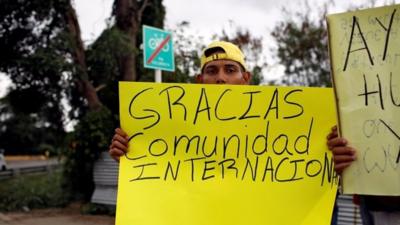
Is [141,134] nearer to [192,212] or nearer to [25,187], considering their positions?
[192,212]

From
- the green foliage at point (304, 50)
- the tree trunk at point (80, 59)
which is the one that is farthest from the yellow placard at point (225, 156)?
the green foliage at point (304, 50)

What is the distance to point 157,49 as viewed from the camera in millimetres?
5887

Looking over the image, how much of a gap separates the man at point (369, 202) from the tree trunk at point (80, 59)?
7699 mm

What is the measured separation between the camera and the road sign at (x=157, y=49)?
5.79m

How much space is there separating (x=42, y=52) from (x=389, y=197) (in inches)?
310

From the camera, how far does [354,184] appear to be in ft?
5.85

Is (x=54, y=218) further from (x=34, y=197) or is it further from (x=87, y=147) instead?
(x=34, y=197)

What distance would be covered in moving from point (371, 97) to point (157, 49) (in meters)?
4.32

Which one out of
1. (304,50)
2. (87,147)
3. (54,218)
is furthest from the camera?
(304,50)

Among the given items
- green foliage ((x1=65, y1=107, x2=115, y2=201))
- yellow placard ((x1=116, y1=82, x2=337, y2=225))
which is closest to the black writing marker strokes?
yellow placard ((x1=116, y1=82, x2=337, y2=225))

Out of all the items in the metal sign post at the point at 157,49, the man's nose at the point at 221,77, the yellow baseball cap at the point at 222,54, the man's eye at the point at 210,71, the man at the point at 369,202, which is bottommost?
the man at the point at 369,202

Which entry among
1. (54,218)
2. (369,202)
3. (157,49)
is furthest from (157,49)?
(369,202)

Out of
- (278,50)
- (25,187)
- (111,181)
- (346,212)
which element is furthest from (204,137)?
(278,50)

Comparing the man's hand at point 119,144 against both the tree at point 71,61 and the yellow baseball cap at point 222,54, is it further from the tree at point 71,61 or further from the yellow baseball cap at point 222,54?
the tree at point 71,61
